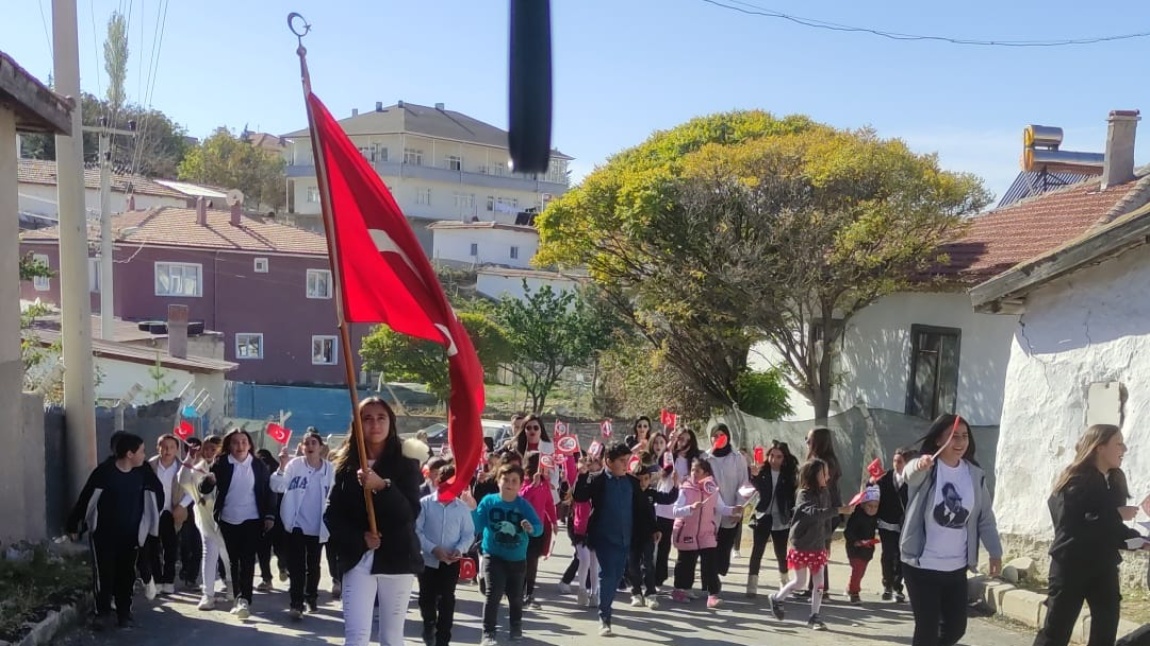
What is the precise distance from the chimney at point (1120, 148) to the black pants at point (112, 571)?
16.1 metres

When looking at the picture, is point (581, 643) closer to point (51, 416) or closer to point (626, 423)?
Result: point (51, 416)

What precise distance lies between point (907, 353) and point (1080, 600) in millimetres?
11341

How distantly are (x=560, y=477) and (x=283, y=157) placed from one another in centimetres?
6955

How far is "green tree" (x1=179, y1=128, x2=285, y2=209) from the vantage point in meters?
69.2

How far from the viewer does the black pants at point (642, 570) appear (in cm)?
1050

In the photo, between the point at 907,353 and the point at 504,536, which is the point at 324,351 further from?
the point at 504,536

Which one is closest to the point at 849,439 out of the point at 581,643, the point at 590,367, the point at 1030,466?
the point at 1030,466

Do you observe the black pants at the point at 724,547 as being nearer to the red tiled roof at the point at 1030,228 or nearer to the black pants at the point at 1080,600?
the black pants at the point at 1080,600

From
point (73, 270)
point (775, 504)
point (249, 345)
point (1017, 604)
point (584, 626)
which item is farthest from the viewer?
point (249, 345)

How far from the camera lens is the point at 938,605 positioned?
Result: 22.2 ft

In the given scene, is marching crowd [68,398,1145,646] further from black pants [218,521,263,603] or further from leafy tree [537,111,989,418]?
leafy tree [537,111,989,418]

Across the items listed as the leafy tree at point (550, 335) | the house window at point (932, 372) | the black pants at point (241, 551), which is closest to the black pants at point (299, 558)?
the black pants at point (241, 551)

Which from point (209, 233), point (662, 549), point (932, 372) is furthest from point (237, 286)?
point (662, 549)

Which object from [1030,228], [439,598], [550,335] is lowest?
[550,335]
